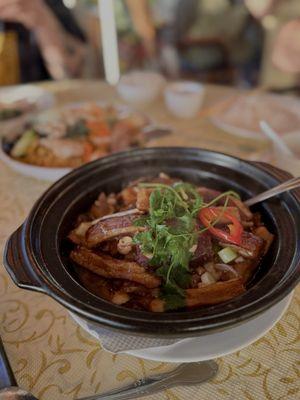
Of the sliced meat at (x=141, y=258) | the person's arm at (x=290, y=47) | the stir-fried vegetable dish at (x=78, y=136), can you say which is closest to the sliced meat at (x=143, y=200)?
the sliced meat at (x=141, y=258)

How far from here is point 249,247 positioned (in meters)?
1.31

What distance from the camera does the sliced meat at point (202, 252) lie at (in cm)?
127

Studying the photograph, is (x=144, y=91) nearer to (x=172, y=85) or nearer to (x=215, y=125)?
(x=172, y=85)

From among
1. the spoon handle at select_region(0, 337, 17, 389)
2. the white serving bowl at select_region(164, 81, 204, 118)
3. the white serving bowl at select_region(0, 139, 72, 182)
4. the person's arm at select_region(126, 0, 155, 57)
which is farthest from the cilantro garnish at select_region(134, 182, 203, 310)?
the person's arm at select_region(126, 0, 155, 57)

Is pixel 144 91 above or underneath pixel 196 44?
underneath

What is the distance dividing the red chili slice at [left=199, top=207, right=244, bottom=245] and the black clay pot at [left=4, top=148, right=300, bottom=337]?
13cm

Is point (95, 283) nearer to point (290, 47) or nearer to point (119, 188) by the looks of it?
point (119, 188)

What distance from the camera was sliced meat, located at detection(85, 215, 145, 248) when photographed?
1.35 m

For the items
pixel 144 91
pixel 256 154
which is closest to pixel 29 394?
pixel 256 154

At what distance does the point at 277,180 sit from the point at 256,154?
72cm

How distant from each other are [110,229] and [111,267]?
14 centimetres

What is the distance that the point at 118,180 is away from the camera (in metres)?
1.71

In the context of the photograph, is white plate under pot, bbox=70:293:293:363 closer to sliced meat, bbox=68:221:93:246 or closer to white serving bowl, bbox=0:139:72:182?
sliced meat, bbox=68:221:93:246

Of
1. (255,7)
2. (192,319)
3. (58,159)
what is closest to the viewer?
(192,319)
